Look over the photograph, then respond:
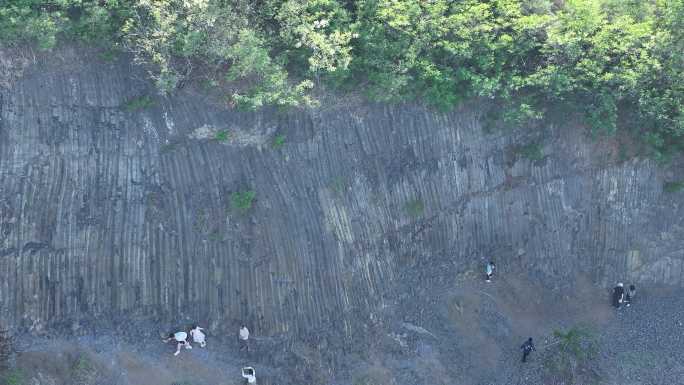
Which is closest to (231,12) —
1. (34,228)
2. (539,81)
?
(34,228)

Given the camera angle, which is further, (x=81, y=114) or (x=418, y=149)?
(x=418, y=149)

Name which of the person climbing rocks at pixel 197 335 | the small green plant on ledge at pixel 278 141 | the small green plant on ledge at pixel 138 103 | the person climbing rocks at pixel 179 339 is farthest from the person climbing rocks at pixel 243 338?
the small green plant on ledge at pixel 138 103

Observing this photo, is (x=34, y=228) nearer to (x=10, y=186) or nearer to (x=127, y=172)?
(x=10, y=186)

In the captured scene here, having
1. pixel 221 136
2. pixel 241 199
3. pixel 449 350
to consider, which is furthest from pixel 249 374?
pixel 221 136

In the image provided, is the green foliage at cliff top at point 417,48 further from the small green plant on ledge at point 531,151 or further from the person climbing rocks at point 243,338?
the person climbing rocks at point 243,338

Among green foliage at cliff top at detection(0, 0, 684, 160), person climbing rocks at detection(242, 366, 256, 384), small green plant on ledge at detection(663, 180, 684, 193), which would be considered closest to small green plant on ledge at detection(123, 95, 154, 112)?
green foliage at cliff top at detection(0, 0, 684, 160)
